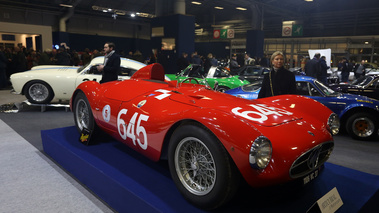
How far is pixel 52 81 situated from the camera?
676 cm

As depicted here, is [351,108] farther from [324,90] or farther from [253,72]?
[253,72]

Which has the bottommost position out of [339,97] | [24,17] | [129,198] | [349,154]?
[349,154]

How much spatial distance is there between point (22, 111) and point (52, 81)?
1276mm

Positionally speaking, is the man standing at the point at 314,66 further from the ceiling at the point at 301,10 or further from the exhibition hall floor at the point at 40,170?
the ceiling at the point at 301,10

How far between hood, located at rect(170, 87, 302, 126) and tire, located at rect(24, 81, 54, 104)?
541 centimetres

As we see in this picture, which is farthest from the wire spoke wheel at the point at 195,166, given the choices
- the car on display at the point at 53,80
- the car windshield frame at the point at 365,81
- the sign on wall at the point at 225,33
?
the sign on wall at the point at 225,33

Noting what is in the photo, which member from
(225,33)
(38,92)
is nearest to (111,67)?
(38,92)

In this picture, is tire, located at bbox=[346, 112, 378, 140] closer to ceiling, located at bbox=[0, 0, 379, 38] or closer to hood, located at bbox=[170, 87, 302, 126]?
hood, located at bbox=[170, 87, 302, 126]

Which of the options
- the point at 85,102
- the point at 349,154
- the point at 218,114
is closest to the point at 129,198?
the point at 218,114

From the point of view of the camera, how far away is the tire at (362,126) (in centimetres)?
528

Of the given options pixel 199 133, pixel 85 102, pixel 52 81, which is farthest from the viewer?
pixel 52 81

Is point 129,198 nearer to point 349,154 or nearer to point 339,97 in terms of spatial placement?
point 349,154

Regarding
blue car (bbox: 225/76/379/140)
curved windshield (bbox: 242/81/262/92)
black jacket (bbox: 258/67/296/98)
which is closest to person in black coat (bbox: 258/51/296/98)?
black jacket (bbox: 258/67/296/98)

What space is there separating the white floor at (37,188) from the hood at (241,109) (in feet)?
4.31
